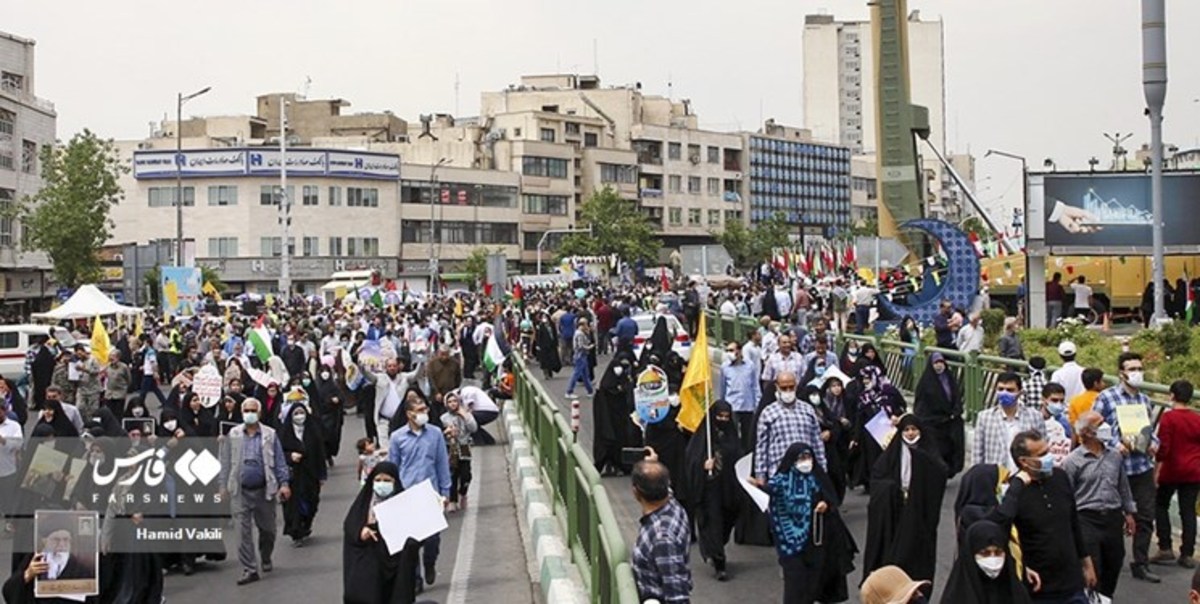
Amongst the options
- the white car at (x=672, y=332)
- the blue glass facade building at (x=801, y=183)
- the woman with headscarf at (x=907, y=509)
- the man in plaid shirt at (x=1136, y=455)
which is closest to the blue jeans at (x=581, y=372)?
the white car at (x=672, y=332)

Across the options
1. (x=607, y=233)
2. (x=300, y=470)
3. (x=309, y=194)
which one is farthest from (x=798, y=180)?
(x=300, y=470)

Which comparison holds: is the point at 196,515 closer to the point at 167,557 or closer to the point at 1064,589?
the point at 167,557

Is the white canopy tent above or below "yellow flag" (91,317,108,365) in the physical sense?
above

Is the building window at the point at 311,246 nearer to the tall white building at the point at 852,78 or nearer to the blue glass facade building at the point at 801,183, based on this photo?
the blue glass facade building at the point at 801,183

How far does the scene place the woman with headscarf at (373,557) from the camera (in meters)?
9.11

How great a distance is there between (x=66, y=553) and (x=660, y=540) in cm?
337

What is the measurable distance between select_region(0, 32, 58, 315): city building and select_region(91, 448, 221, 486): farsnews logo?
42278mm

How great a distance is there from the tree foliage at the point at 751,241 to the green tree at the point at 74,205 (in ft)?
207

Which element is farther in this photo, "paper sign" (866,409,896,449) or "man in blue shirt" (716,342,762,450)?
"man in blue shirt" (716,342,762,450)

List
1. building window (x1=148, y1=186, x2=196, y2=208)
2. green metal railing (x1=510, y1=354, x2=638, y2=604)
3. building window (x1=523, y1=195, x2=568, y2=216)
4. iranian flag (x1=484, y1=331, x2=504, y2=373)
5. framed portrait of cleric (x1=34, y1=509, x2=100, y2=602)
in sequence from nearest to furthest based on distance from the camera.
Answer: green metal railing (x1=510, y1=354, x2=638, y2=604) < framed portrait of cleric (x1=34, y1=509, x2=100, y2=602) < iranian flag (x1=484, y1=331, x2=504, y2=373) < building window (x1=148, y1=186, x2=196, y2=208) < building window (x1=523, y1=195, x2=568, y2=216)

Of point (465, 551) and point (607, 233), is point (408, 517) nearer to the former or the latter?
point (465, 551)

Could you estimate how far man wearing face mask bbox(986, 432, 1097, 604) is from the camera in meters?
7.52

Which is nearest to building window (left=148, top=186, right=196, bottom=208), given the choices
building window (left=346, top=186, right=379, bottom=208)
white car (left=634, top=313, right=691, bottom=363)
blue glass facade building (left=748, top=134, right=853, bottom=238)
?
building window (left=346, top=186, right=379, bottom=208)

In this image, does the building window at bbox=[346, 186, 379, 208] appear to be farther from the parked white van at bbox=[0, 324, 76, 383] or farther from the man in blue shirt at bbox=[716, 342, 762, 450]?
the man in blue shirt at bbox=[716, 342, 762, 450]
